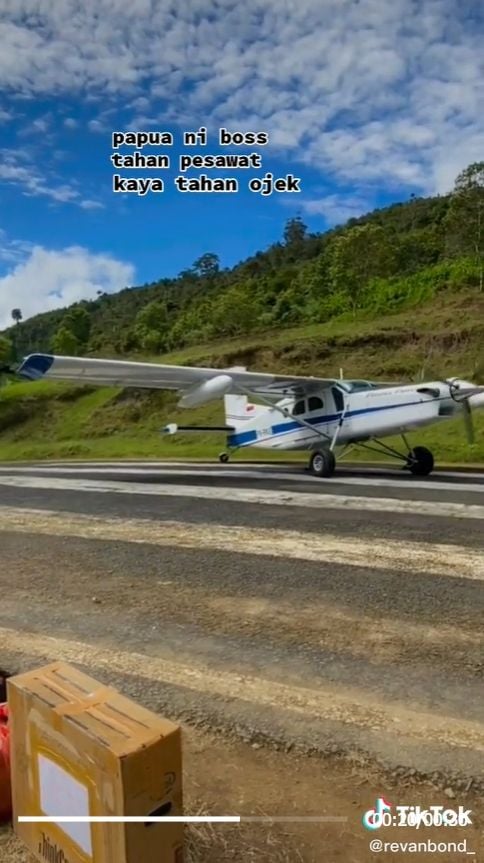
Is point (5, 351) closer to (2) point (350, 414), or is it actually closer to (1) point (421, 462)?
(2) point (350, 414)

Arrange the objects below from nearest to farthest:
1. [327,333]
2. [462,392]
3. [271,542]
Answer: [271,542] → [462,392] → [327,333]

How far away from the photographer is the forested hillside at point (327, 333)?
2762cm

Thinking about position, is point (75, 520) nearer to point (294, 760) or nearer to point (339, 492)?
point (339, 492)

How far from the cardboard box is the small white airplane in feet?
34.3

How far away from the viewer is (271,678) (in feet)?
12.7

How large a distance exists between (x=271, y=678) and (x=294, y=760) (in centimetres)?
88

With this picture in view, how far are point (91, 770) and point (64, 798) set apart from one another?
28cm

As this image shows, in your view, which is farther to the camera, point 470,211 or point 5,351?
point 5,351

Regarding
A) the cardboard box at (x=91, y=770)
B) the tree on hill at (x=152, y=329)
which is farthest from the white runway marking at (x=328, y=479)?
the tree on hill at (x=152, y=329)

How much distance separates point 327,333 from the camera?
32.6 meters

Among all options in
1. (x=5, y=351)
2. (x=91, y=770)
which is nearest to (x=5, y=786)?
(x=91, y=770)

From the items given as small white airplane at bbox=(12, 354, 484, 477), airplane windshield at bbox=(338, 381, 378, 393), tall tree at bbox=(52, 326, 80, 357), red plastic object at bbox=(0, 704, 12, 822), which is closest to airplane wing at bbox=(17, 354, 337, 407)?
small white airplane at bbox=(12, 354, 484, 477)

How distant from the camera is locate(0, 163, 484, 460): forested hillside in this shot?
90.6 feet

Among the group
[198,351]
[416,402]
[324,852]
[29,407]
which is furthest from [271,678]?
[29,407]
